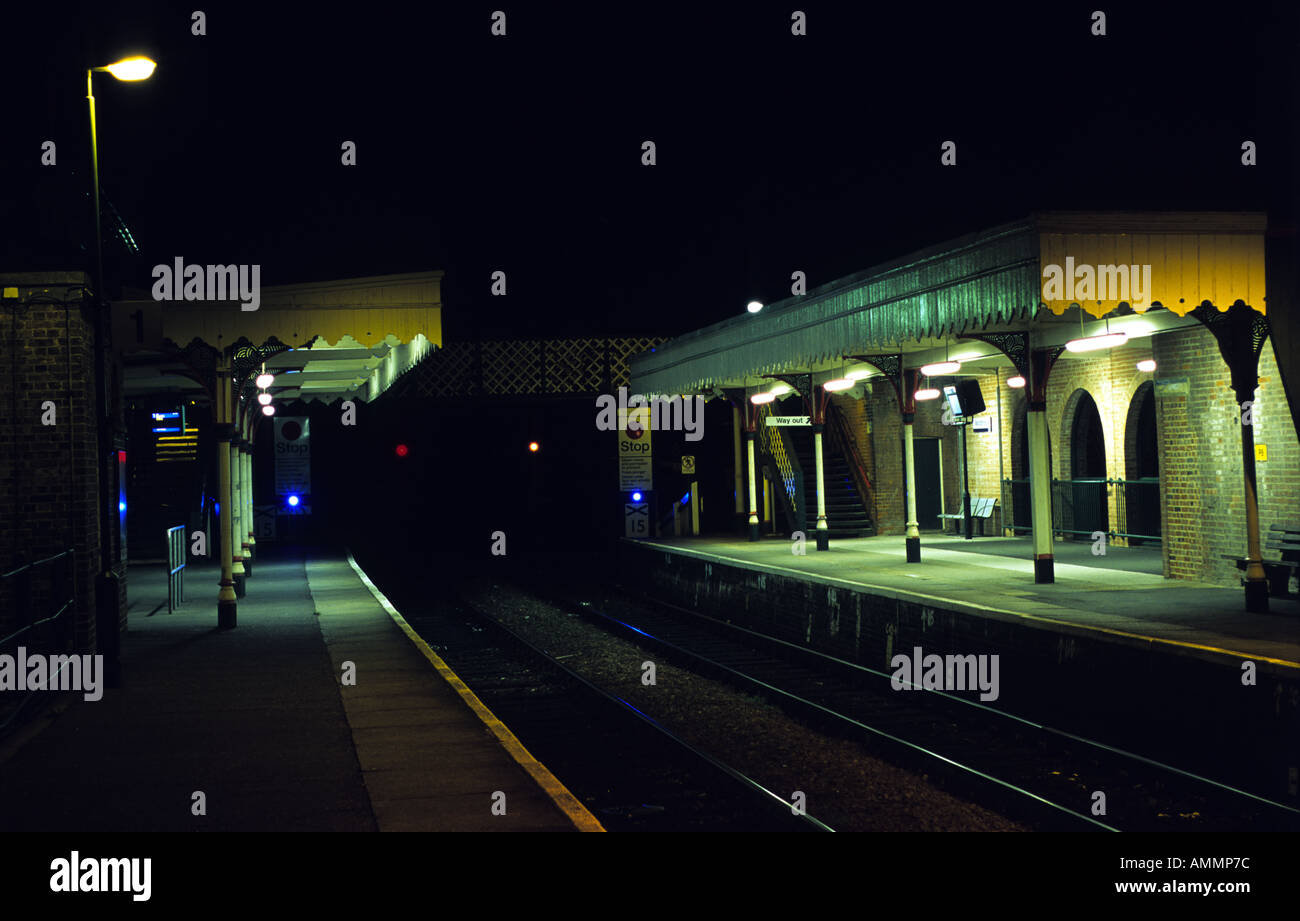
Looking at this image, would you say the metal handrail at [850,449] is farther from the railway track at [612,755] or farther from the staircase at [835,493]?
the railway track at [612,755]

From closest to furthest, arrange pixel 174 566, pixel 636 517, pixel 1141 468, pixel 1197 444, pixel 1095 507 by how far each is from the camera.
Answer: pixel 1197 444 < pixel 174 566 < pixel 1141 468 < pixel 1095 507 < pixel 636 517

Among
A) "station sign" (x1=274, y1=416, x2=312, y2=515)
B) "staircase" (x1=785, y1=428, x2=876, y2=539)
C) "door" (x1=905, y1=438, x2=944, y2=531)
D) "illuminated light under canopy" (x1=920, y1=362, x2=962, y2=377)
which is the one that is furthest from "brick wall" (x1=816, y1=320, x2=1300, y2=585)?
"station sign" (x1=274, y1=416, x2=312, y2=515)

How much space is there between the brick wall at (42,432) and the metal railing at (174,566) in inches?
184

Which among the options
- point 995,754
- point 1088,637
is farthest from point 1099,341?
point 995,754

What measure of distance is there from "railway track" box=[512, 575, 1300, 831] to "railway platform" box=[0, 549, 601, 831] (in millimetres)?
3082

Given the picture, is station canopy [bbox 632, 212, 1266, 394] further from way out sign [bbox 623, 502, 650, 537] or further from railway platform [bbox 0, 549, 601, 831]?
way out sign [bbox 623, 502, 650, 537]

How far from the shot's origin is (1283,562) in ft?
40.9

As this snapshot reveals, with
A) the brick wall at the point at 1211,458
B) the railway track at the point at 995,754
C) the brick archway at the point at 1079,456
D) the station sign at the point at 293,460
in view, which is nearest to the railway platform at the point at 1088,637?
the brick wall at the point at 1211,458

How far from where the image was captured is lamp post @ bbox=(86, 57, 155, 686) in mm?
10141

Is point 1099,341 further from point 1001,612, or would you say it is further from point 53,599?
point 53,599

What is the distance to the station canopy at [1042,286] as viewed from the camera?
1097cm

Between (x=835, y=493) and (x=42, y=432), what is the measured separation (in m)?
18.0
